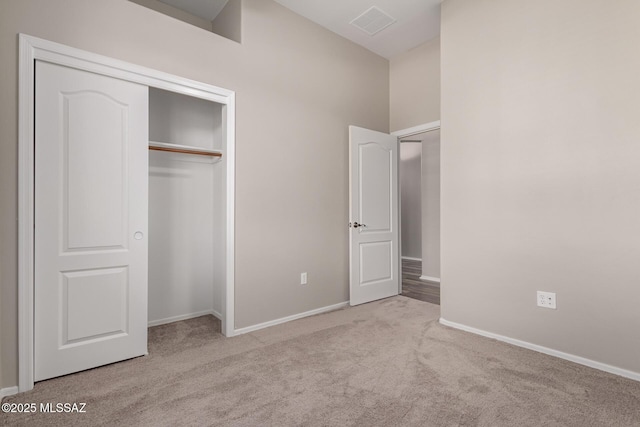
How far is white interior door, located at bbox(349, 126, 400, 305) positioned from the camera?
3785mm

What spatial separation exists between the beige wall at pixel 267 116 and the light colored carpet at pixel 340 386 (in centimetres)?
52

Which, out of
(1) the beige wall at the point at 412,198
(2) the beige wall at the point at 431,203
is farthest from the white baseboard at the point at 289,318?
(1) the beige wall at the point at 412,198

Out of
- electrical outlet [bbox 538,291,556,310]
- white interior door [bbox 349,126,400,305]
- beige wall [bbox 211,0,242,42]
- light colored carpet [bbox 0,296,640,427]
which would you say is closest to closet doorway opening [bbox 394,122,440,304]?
white interior door [bbox 349,126,400,305]

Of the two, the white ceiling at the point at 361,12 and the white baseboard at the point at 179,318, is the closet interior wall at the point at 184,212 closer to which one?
the white baseboard at the point at 179,318

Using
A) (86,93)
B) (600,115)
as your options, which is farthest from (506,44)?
(86,93)

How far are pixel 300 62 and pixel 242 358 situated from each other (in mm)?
2859

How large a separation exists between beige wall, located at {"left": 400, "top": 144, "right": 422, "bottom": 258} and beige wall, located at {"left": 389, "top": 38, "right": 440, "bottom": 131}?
3401mm

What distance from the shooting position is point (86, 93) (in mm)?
2238

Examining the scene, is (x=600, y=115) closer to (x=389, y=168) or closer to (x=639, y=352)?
(x=639, y=352)

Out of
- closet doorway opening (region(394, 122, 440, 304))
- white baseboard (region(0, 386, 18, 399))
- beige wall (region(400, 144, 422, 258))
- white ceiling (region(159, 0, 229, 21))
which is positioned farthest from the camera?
beige wall (region(400, 144, 422, 258))

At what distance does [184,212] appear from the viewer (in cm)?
338

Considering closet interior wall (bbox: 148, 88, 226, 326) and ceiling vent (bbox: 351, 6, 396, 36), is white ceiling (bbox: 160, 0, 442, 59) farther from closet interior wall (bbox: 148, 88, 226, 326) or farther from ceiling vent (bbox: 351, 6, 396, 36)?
closet interior wall (bbox: 148, 88, 226, 326)

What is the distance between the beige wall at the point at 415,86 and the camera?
3.85 m

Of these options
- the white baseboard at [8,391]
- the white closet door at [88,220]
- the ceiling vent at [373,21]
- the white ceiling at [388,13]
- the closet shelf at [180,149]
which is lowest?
the white baseboard at [8,391]
